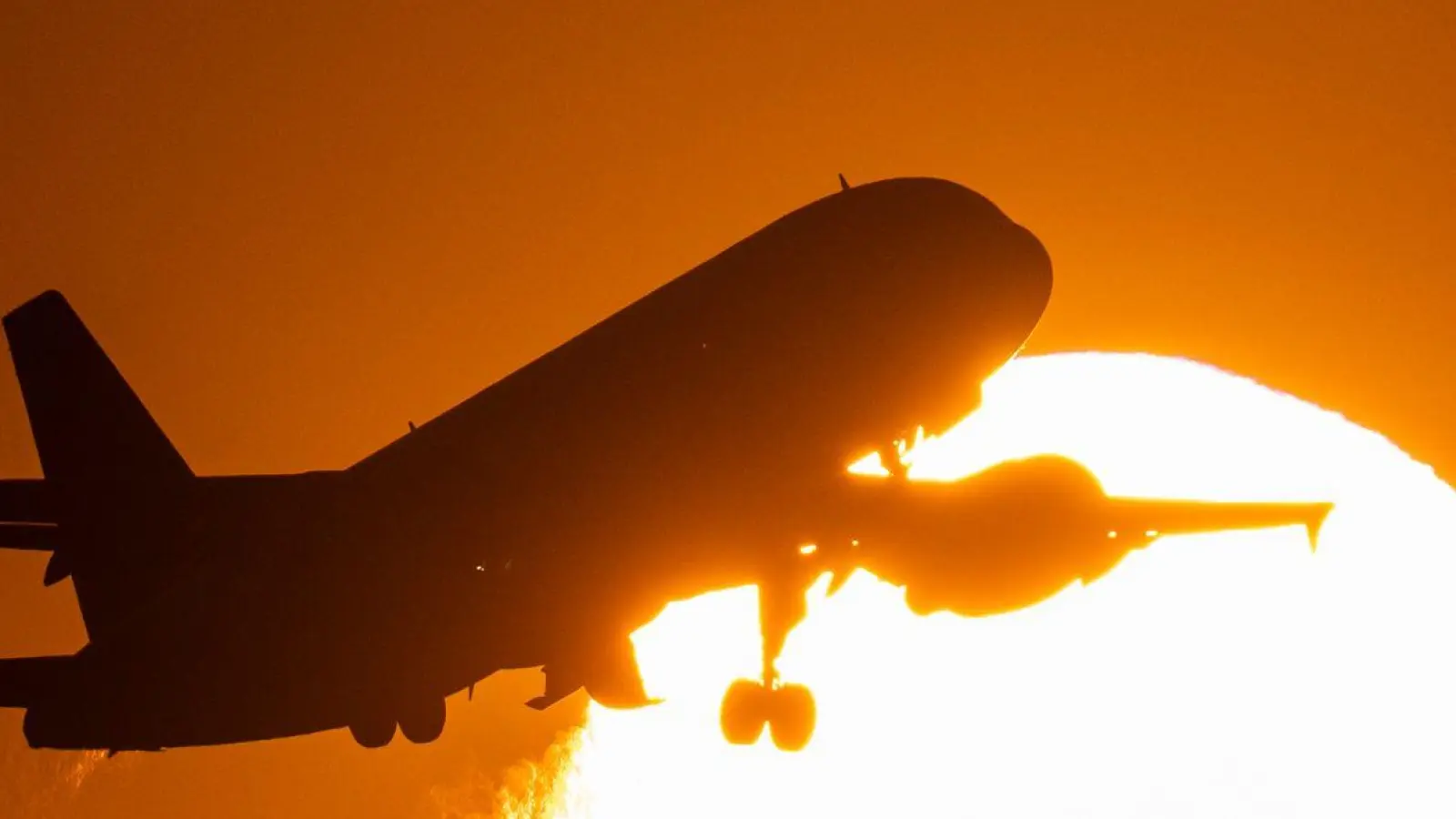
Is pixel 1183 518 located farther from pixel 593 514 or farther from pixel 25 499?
pixel 25 499

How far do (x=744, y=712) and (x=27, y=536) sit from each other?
44.2 ft

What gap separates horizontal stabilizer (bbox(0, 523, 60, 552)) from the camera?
31.6 meters

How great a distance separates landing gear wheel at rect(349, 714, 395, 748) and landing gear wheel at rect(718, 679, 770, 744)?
623 cm

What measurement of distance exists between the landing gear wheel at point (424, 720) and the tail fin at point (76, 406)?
7505 millimetres

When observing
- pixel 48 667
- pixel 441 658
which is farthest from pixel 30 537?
pixel 441 658

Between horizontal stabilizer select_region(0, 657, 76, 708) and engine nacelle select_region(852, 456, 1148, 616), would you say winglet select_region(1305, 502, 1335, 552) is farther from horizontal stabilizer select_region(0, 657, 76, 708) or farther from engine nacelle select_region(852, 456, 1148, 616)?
horizontal stabilizer select_region(0, 657, 76, 708)

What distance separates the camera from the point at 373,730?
3212cm

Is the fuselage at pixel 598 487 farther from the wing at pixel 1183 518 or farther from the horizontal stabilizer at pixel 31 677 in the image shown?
the wing at pixel 1183 518

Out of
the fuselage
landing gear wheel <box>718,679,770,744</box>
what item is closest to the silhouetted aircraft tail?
the fuselage

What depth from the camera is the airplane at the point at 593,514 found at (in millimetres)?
28047

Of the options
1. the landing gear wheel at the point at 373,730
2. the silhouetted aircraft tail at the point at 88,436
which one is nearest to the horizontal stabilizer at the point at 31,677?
the silhouetted aircraft tail at the point at 88,436

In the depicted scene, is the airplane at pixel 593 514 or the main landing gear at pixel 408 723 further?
the main landing gear at pixel 408 723

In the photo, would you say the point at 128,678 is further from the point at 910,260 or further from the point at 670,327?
the point at 910,260

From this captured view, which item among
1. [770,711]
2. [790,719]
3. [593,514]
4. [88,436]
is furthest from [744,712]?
[88,436]
